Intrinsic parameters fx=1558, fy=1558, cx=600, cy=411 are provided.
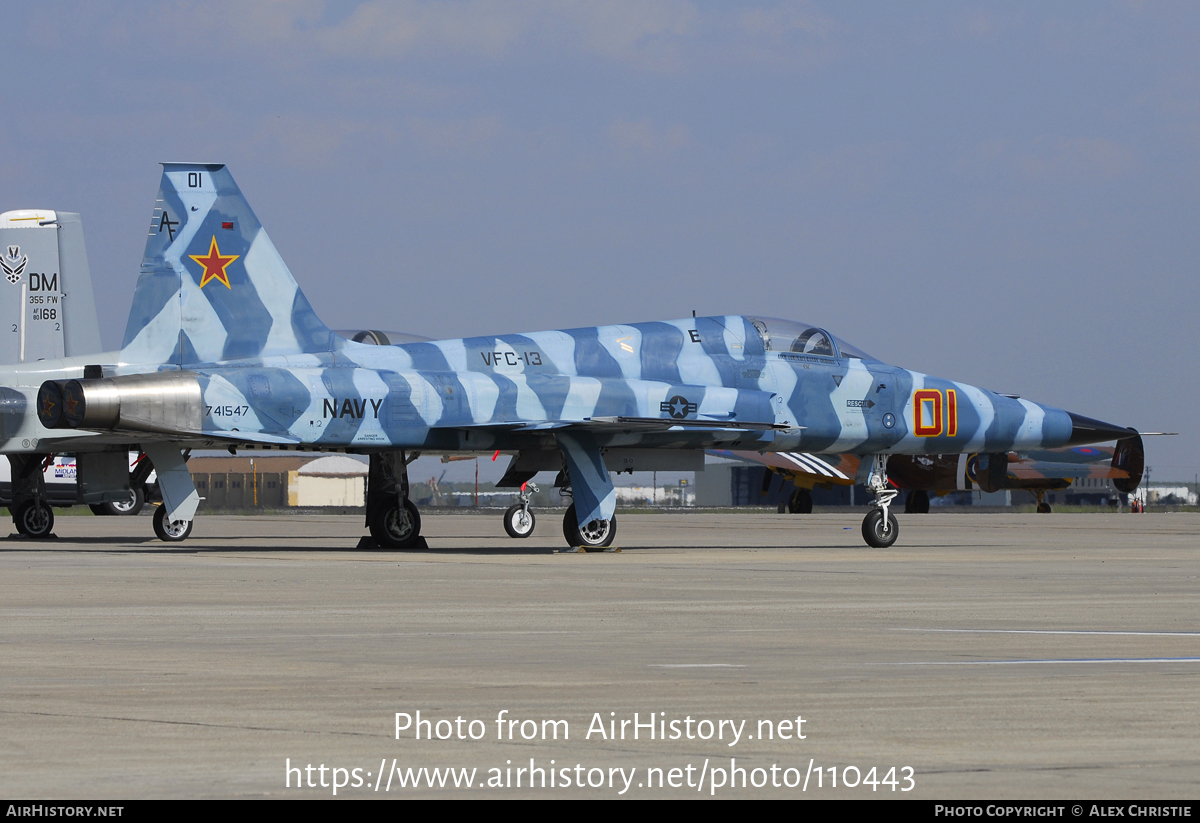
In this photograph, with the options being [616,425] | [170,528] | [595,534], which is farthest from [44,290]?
[616,425]

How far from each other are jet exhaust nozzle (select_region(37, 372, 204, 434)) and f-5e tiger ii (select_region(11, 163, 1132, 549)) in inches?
0.8

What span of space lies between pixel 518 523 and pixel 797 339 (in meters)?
9.06

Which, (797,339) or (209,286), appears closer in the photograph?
(209,286)

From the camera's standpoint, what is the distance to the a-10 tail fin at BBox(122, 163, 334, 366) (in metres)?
21.3

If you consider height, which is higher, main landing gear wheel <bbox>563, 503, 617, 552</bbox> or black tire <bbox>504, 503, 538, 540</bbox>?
main landing gear wheel <bbox>563, 503, 617, 552</bbox>

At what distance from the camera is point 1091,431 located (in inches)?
1062

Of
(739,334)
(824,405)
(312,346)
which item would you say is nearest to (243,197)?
(312,346)

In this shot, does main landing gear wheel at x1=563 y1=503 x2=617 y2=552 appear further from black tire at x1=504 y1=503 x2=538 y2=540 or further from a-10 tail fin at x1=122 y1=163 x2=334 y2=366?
black tire at x1=504 y1=503 x2=538 y2=540

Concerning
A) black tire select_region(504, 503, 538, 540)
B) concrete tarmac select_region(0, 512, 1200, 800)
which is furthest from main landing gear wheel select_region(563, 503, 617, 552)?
black tire select_region(504, 503, 538, 540)

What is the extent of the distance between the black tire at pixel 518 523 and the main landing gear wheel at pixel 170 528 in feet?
21.7

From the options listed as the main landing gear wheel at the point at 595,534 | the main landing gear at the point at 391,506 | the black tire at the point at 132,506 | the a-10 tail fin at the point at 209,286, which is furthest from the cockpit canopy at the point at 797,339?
the black tire at the point at 132,506

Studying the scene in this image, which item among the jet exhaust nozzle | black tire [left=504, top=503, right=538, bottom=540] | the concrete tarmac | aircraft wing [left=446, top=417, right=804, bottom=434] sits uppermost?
the jet exhaust nozzle

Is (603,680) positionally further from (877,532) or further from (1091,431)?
(1091,431)

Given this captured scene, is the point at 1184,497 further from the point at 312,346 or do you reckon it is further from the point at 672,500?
the point at 312,346
